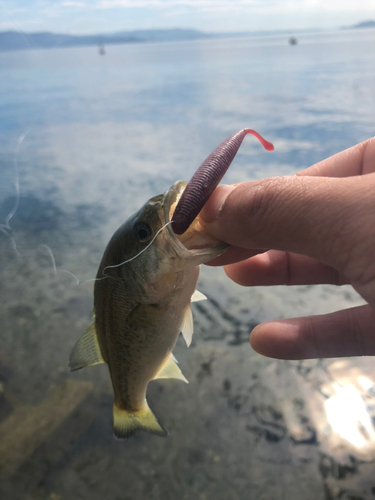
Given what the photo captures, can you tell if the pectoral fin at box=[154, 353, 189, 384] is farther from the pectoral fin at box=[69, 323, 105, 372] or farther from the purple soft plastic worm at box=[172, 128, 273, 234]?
the purple soft plastic worm at box=[172, 128, 273, 234]

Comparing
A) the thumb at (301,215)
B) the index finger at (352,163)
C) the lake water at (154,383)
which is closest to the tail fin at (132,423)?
the lake water at (154,383)

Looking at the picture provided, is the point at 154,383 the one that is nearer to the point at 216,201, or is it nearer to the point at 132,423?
the point at 132,423

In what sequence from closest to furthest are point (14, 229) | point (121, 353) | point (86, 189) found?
1. point (121, 353)
2. point (14, 229)
3. point (86, 189)

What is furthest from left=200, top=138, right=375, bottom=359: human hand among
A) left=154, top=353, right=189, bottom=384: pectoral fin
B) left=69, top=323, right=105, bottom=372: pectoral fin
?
left=69, top=323, right=105, bottom=372: pectoral fin

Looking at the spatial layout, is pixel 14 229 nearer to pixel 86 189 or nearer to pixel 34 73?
pixel 86 189

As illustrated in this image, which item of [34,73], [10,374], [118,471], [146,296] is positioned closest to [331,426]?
[118,471]

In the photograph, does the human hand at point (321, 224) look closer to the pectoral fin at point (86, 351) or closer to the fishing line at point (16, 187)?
the pectoral fin at point (86, 351)

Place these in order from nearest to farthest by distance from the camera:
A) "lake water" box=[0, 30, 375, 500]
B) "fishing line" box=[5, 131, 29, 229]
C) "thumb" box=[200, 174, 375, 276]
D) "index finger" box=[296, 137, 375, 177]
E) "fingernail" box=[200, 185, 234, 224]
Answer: "thumb" box=[200, 174, 375, 276], "fingernail" box=[200, 185, 234, 224], "index finger" box=[296, 137, 375, 177], "lake water" box=[0, 30, 375, 500], "fishing line" box=[5, 131, 29, 229]
